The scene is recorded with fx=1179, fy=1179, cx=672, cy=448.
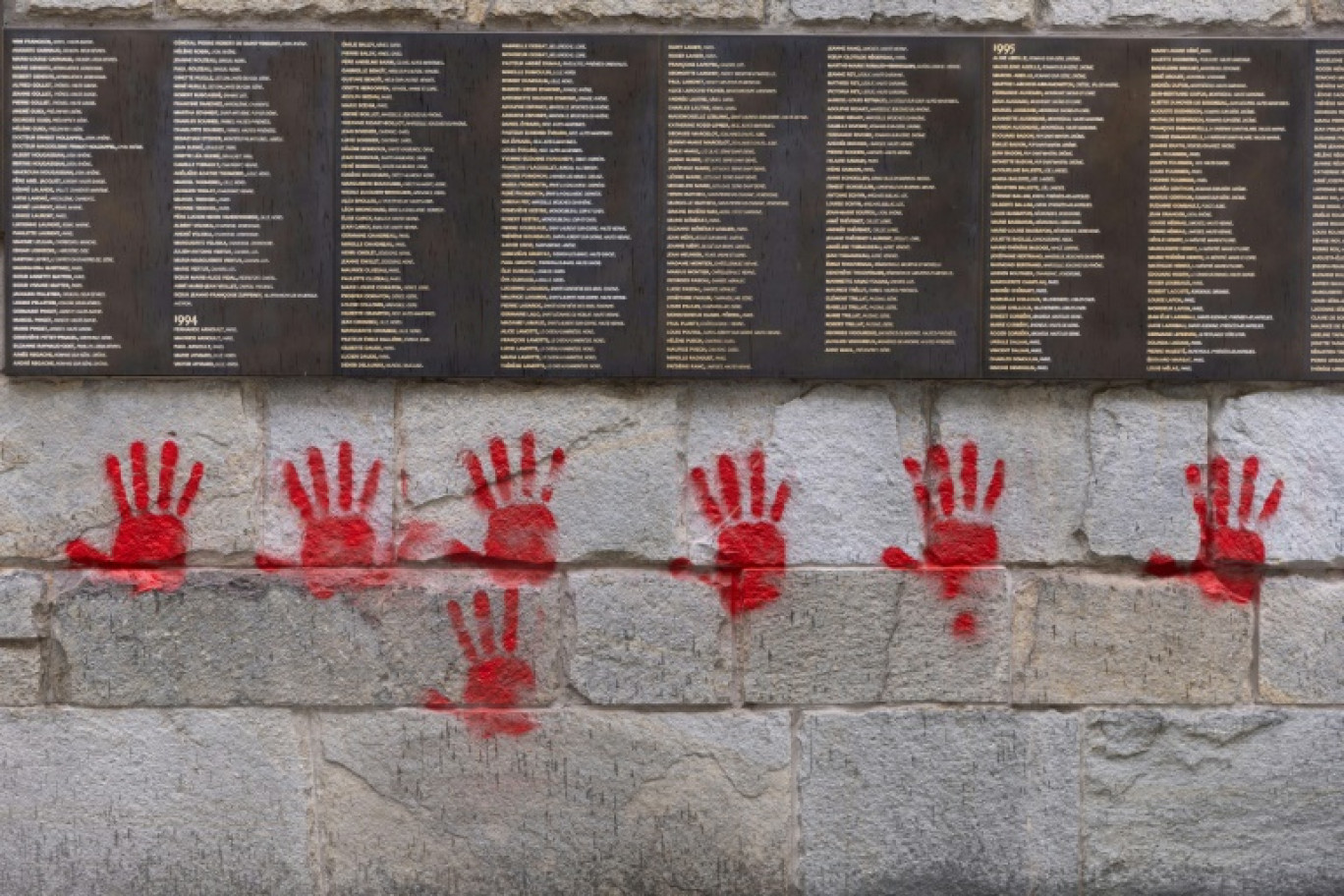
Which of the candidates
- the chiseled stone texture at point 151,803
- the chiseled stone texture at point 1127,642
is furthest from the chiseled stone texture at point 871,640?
the chiseled stone texture at point 151,803

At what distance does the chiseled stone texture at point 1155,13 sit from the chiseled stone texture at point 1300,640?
1.86 metres

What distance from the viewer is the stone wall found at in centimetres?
383

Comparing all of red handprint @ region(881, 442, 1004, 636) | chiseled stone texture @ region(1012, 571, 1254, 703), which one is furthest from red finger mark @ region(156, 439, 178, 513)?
→ chiseled stone texture @ region(1012, 571, 1254, 703)

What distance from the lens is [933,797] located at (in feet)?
12.7

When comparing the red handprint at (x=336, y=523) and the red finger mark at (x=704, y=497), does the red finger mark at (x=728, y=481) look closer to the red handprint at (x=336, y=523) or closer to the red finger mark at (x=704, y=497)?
the red finger mark at (x=704, y=497)

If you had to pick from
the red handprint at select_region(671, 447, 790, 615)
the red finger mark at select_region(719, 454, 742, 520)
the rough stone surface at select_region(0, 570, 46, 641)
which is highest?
the red finger mark at select_region(719, 454, 742, 520)

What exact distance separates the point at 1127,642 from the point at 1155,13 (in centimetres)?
207

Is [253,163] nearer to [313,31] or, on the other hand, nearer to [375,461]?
[313,31]

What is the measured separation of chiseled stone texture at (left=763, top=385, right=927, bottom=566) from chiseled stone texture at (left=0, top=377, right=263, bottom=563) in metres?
1.75

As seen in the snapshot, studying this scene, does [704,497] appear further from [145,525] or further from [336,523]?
[145,525]

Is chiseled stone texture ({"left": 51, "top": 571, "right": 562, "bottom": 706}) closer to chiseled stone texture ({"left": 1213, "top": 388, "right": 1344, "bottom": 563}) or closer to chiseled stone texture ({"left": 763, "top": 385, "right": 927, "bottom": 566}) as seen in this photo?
chiseled stone texture ({"left": 763, "top": 385, "right": 927, "bottom": 566})

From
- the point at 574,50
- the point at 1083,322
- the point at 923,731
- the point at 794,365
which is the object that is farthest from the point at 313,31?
the point at 923,731

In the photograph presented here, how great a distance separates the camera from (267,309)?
3.81 m

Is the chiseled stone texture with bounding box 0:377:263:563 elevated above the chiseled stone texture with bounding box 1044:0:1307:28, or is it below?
below
